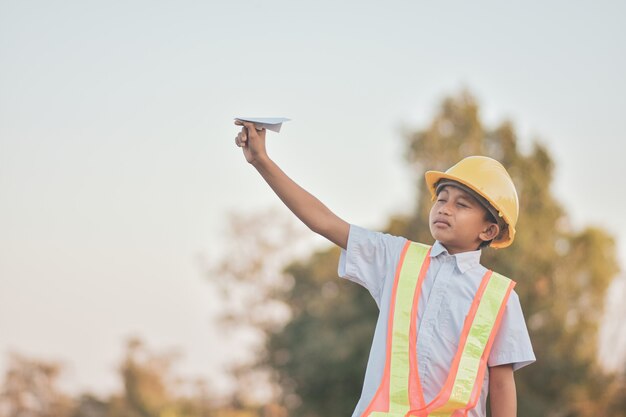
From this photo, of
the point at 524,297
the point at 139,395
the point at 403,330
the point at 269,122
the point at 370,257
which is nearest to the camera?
the point at 269,122

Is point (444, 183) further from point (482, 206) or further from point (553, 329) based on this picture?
point (553, 329)

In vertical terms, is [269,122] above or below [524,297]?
above

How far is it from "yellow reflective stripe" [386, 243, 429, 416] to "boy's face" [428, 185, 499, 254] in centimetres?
11

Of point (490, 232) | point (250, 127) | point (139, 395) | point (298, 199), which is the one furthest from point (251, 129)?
point (139, 395)

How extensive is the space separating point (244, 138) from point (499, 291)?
1.19m

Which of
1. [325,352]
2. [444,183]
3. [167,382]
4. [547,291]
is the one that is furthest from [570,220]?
[444,183]

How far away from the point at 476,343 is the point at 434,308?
0.70 feet

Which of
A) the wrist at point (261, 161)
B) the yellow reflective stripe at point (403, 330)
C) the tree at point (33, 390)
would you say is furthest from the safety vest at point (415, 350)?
the tree at point (33, 390)

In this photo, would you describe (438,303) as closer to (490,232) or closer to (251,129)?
(490,232)

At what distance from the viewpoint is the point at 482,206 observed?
463 centimetres

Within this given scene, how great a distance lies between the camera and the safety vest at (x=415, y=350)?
430 centimetres

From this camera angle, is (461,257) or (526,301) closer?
(461,257)

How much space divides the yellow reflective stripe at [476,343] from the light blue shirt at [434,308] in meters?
0.05

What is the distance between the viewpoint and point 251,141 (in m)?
4.31
